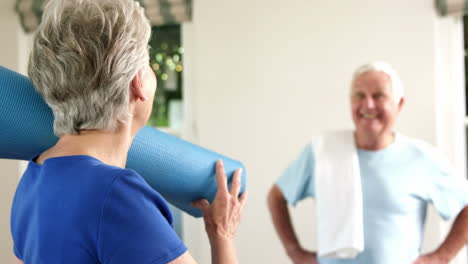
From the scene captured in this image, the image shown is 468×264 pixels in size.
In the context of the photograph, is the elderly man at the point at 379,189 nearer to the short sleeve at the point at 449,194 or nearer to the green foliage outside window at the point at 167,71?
the short sleeve at the point at 449,194

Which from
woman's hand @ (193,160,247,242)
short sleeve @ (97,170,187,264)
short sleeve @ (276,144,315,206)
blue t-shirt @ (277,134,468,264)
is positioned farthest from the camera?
short sleeve @ (276,144,315,206)

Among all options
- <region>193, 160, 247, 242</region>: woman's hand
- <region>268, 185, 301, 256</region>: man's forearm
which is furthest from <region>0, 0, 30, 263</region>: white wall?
<region>193, 160, 247, 242</region>: woman's hand

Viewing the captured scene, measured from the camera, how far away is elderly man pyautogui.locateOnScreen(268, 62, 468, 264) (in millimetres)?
2037

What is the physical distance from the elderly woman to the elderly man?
1.37 metres

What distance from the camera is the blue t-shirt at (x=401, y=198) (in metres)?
2.04

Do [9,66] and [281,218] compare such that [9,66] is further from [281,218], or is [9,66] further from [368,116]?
[368,116]

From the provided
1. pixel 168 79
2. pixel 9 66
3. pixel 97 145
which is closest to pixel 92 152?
pixel 97 145

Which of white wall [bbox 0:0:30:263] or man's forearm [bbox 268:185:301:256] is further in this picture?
white wall [bbox 0:0:30:263]

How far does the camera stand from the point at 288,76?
300 centimetres

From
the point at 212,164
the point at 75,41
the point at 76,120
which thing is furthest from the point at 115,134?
the point at 212,164

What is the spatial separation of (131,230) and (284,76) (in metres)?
2.33

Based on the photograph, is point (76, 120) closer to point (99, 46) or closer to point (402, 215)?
point (99, 46)

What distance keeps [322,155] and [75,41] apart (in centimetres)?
155

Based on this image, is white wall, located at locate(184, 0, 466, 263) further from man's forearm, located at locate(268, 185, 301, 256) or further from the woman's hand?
the woman's hand
